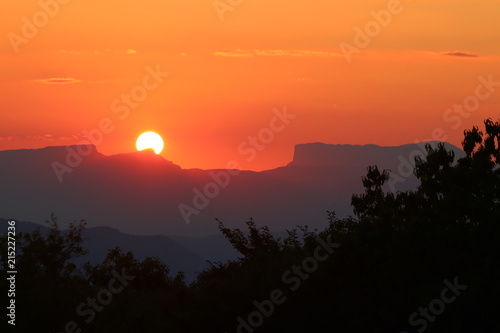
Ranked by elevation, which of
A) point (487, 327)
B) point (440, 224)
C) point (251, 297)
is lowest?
point (487, 327)

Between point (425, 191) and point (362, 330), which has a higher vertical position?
point (425, 191)

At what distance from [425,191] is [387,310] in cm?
1956

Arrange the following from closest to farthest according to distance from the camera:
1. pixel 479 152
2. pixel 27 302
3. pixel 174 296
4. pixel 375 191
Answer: pixel 174 296
pixel 27 302
pixel 479 152
pixel 375 191

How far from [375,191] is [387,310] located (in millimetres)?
36546

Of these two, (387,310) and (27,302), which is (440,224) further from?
(27,302)

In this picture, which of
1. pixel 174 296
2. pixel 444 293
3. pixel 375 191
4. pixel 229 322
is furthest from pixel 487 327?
pixel 375 191

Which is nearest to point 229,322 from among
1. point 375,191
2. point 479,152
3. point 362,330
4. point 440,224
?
point 362,330

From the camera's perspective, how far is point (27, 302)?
41.4 metres

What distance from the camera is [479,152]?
45.2m

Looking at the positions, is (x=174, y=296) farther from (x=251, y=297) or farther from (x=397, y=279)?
(x=397, y=279)

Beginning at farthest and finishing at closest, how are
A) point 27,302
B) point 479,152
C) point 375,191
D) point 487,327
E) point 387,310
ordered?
point 375,191, point 479,152, point 27,302, point 387,310, point 487,327

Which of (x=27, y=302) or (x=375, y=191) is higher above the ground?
(x=375, y=191)

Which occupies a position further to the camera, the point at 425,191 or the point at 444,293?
the point at 425,191

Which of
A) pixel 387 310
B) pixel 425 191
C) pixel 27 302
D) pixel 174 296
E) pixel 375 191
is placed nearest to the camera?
pixel 387 310
